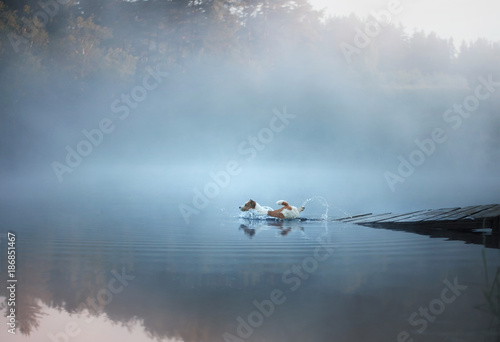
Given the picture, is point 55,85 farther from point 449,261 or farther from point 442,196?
point 449,261

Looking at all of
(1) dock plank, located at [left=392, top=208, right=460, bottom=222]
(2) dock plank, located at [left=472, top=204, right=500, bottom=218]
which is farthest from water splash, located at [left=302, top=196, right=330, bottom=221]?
(2) dock plank, located at [left=472, top=204, right=500, bottom=218]

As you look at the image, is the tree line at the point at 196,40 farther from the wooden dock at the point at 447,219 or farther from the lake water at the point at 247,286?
the wooden dock at the point at 447,219

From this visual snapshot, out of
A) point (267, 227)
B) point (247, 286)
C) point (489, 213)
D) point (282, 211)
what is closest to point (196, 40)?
point (282, 211)

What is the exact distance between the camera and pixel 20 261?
21.4 feet

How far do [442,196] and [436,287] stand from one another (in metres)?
12.6

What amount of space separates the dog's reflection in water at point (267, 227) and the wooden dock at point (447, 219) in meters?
1.49

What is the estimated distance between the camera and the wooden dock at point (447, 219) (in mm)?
9102

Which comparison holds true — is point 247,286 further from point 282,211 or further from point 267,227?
point 282,211

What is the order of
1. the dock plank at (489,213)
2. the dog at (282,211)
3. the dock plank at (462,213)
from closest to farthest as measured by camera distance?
the dock plank at (489,213) → the dock plank at (462,213) → the dog at (282,211)

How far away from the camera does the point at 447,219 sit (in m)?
9.30

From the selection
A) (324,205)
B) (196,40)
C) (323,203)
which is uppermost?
(196,40)

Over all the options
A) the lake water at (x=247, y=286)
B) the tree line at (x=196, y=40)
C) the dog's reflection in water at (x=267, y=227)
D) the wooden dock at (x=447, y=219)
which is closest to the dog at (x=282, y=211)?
the dog's reflection in water at (x=267, y=227)

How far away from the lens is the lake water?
433cm

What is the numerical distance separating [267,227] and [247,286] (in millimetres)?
4591
